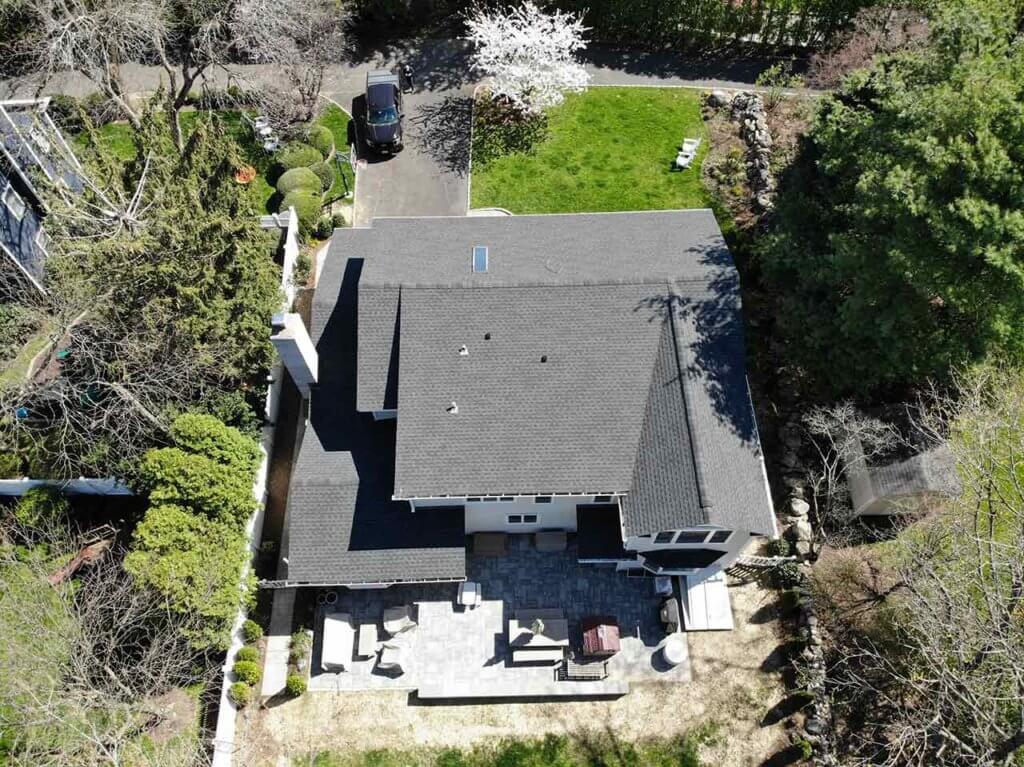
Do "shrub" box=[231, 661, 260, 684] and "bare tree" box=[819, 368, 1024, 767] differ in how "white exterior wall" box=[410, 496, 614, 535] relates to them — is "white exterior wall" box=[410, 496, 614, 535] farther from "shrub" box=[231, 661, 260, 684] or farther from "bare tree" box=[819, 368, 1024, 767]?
"bare tree" box=[819, 368, 1024, 767]

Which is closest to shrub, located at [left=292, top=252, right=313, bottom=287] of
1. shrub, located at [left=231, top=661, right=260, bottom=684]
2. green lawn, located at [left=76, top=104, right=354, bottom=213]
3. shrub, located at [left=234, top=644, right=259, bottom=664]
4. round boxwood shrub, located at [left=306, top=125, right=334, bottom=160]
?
green lawn, located at [left=76, top=104, right=354, bottom=213]

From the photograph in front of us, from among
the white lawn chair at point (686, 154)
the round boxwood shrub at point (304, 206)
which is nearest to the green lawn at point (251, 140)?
the round boxwood shrub at point (304, 206)

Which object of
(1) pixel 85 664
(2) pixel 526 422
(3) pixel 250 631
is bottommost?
(1) pixel 85 664

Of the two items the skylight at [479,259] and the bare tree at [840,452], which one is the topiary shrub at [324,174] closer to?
the skylight at [479,259]

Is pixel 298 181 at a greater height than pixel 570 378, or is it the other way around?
pixel 298 181

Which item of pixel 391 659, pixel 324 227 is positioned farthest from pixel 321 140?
pixel 391 659

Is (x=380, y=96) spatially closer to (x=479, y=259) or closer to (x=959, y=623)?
(x=479, y=259)
